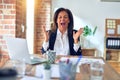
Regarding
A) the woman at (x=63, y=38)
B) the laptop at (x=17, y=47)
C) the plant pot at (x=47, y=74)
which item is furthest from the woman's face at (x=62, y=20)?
the plant pot at (x=47, y=74)

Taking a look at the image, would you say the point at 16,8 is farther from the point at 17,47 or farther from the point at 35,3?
the point at 35,3

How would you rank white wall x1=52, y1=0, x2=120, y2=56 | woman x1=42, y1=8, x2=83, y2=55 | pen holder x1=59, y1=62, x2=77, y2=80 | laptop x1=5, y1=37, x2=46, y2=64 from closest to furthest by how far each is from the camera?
pen holder x1=59, y1=62, x2=77, y2=80 → laptop x1=5, y1=37, x2=46, y2=64 → woman x1=42, y1=8, x2=83, y2=55 → white wall x1=52, y1=0, x2=120, y2=56

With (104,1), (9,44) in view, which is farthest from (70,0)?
(9,44)

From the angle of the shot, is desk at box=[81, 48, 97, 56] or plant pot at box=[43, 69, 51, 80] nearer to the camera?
plant pot at box=[43, 69, 51, 80]

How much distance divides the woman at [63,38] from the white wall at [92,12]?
8.57 feet

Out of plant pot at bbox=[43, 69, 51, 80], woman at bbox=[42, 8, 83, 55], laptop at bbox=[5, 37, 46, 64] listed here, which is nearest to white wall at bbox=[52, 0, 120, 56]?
woman at bbox=[42, 8, 83, 55]

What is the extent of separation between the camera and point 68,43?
2570 millimetres

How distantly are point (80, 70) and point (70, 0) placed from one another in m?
3.86

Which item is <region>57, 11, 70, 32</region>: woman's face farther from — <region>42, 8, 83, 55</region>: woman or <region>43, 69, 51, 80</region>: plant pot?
<region>43, 69, 51, 80</region>: plant pot

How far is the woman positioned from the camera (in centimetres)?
249

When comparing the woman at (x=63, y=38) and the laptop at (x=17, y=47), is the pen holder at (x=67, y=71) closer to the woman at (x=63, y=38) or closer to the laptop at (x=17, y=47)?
the laptop at (x=17, y=47)

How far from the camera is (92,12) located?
206 inches

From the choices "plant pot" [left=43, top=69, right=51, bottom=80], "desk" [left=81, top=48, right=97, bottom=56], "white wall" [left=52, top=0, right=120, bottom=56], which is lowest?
"desk" [left=81, top=48, right=97, bottom=56]

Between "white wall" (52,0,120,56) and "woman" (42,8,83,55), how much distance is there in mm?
2613
